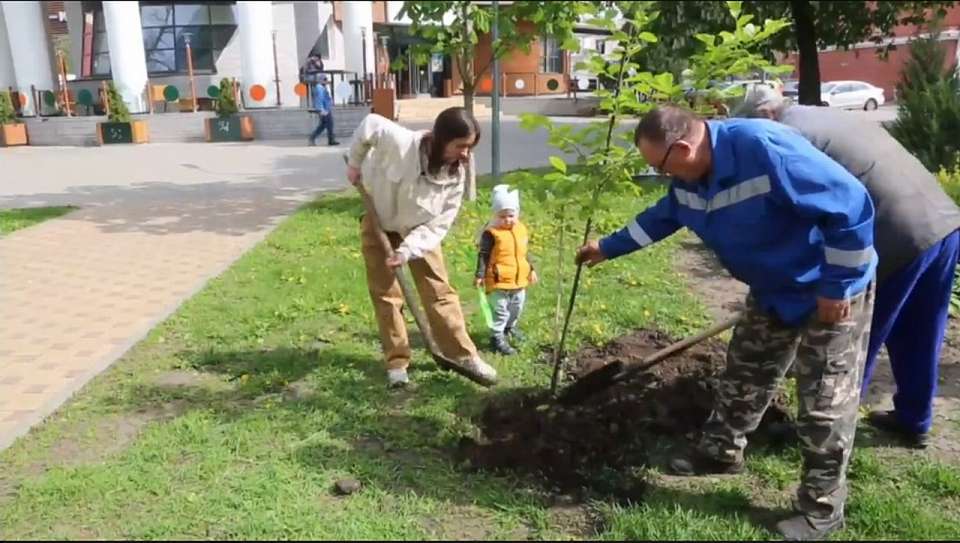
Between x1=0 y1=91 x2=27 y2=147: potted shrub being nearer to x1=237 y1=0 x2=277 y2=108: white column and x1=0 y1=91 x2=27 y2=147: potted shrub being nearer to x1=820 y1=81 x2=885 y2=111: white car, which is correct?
x1=237 y1=0 x2=277 y2=108: white column

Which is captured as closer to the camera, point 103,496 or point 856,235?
point 856,235

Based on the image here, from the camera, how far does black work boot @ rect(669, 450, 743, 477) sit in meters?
3.18

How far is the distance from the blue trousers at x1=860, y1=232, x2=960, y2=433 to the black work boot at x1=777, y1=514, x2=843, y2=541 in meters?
0.78

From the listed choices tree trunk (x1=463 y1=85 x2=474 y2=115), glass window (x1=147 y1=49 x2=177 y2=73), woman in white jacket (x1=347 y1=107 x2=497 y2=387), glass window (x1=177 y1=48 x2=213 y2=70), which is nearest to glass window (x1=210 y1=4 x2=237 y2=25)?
glass window (x1=177 y1=48 x2=213 y2=70)

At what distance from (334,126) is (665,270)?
1467cm

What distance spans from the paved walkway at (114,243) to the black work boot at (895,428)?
3.81 m

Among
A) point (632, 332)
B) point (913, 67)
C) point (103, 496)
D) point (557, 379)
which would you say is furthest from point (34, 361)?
point (913, 67)

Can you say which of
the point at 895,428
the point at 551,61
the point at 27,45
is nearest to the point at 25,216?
the point at 895,428

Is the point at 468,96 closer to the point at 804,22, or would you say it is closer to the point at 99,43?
the point at 804,22

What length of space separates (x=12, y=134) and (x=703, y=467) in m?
20.8

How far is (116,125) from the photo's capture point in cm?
1961

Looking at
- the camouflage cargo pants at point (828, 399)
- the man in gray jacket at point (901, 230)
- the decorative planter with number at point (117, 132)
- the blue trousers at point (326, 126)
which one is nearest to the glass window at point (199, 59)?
the decorative planter with number at point (117, 132)

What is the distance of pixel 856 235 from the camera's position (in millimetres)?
2457

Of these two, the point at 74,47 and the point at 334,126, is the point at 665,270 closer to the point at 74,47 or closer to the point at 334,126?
the point at 334,126
